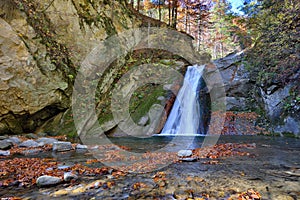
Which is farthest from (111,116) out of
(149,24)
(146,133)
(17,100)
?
(149,24)

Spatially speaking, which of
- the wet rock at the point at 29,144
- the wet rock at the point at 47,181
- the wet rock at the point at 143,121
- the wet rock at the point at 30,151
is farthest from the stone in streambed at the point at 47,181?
the wet rock at the point at 143,121

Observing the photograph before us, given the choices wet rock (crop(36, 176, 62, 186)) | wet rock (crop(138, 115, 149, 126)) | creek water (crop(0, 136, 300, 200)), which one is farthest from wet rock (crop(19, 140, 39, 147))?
wet rock (crop(138, 115, 149, 126))

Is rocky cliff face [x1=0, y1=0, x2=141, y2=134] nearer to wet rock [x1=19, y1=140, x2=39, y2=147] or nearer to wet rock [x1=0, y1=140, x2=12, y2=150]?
wet rock [x1=0, y1=140, x2=12, y2=150]

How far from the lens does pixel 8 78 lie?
22.3ft

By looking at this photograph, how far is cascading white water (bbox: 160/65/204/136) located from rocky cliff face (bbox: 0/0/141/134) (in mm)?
5402

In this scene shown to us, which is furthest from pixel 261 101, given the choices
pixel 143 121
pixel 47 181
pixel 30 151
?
pixel 30 151

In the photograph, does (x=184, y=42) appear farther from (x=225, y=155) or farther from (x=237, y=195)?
(x=237, y=195)

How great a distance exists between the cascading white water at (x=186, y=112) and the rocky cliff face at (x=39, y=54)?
5402 millimetres

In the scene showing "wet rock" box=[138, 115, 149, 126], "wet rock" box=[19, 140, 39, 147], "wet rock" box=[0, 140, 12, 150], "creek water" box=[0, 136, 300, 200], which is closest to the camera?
"creek water" box=[0, 136, 300, 200]

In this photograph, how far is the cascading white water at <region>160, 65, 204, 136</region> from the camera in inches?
400

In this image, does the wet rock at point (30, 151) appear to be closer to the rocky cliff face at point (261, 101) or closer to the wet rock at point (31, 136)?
the wet rock at point (31, 136)

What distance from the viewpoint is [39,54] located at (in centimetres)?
795

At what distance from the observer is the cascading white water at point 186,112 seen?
33.3 feet

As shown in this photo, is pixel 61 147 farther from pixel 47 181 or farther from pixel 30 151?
pixel 47 181
